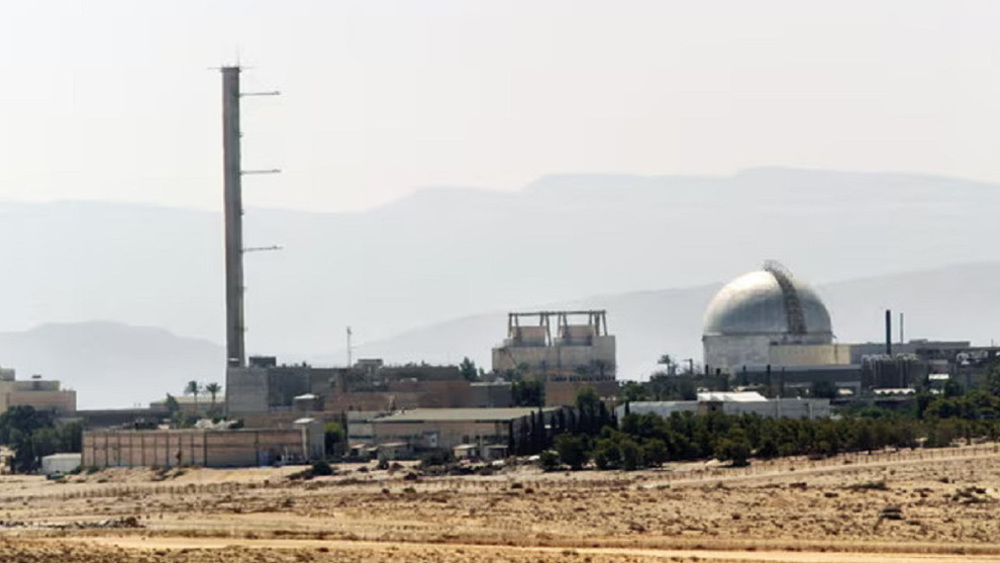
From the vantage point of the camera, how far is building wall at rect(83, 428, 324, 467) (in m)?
160

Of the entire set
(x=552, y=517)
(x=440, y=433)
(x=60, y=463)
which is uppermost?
(x=440, y=433)

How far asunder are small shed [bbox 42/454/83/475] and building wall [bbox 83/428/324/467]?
5.22ft

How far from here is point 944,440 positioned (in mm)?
138750

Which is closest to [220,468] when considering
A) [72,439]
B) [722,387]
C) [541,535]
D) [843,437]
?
[72,439]

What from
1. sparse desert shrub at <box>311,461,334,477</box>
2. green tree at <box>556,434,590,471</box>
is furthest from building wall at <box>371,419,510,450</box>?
green tree at <box>556,434,590,471</box>

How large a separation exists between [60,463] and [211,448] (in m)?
11.3

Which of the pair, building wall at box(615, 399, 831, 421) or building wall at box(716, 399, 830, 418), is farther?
building wall at box(716, 399, 830, 418)

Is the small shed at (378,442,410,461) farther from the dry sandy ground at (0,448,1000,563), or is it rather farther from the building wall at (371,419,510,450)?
the dry sandy ground at (0,448,1000,563)

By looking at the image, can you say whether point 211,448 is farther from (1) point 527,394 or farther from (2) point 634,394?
(2) point 634,394

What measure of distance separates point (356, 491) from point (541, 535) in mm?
33406

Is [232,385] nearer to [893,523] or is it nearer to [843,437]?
[843,437]

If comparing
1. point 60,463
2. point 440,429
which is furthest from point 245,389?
point 60,463

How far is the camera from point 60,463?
164 metres

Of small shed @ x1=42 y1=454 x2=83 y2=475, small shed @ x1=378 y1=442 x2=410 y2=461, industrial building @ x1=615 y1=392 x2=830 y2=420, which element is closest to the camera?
small shed @ x1=378 y1=442 x2=410 y2=461
